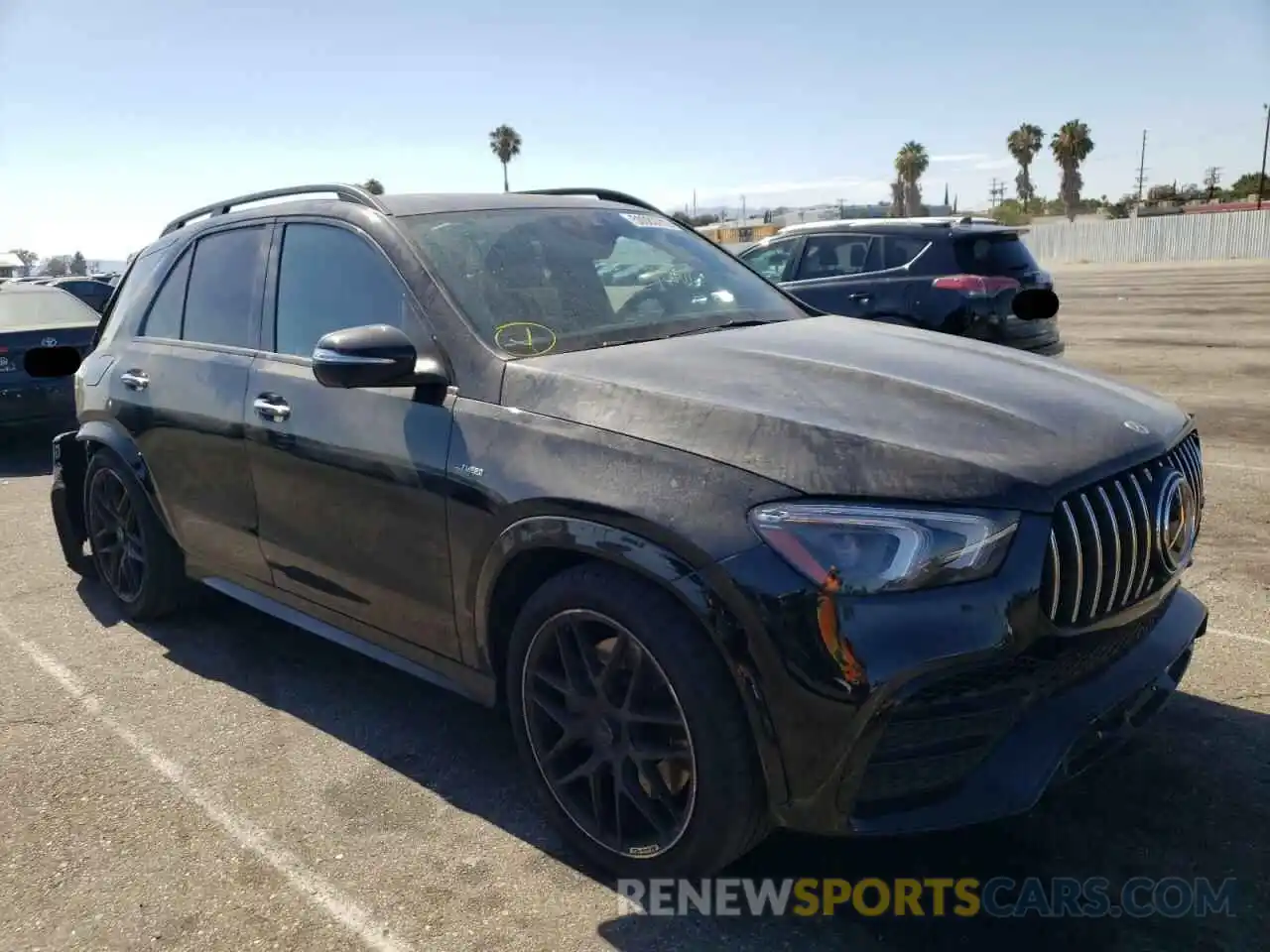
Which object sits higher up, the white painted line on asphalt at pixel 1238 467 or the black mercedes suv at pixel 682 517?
the black mercedes suv at pixel 682 517

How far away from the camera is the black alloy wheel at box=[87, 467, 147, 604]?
487cm

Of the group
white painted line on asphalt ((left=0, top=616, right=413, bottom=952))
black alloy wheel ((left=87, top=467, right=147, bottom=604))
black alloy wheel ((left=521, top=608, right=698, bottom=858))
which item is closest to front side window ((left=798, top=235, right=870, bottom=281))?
black alloy wheel ((left=87, top=467, right=147, bottom=604))

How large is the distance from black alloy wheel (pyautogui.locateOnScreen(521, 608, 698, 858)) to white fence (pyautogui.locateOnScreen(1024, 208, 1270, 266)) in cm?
3751

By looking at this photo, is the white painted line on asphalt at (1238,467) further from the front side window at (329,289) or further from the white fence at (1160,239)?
the white fence at (1160,239)

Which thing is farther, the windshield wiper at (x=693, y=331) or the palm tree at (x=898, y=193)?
the palm tree at (x=898, y=193)

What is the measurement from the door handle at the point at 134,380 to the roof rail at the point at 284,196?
717 mm

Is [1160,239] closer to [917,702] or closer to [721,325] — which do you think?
[721,325]

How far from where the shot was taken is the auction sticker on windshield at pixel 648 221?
4.16m

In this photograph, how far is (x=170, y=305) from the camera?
4.65 m

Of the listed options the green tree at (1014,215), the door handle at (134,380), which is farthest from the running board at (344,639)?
the green tree at (1014,215)

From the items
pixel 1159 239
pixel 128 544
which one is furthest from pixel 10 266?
pixel 128 544

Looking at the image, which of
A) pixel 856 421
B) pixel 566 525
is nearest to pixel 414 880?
pixel 566 525

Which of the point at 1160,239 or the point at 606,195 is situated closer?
the point at 606,195

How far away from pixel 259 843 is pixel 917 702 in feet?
6.53
